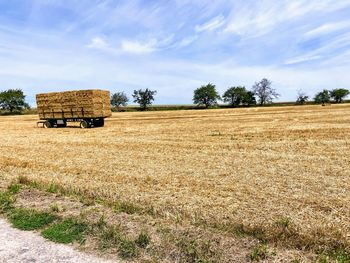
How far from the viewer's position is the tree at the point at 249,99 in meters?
120

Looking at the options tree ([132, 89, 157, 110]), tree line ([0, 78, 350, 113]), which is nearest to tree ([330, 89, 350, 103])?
tree line ([0, 78, 350, 113])

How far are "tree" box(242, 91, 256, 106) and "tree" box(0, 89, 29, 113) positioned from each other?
70.7 metres

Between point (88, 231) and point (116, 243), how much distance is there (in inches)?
27.5


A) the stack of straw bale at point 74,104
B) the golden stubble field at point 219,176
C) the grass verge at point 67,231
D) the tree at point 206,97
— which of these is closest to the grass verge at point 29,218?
the grass verge at point 67,231

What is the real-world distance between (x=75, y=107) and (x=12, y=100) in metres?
69.2

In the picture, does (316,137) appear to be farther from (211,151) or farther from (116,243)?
(116,243)

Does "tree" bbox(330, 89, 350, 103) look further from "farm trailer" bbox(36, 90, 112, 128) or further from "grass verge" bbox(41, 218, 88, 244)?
"grass verge" bbox(41, 218, 88, 244)

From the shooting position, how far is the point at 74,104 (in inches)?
1177

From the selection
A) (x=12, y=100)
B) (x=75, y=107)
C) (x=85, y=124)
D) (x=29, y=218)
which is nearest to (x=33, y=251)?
(x=29, y=218)

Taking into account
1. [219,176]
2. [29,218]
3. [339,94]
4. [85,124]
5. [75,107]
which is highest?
[75,107]

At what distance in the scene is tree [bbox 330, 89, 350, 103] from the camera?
437ft

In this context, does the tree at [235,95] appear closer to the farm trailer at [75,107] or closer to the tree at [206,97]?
the tree at [206,97]

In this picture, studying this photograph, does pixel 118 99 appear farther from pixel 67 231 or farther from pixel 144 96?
pixel 67 231

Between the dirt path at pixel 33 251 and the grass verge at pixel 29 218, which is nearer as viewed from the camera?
the dirt path at pixel 33 251
